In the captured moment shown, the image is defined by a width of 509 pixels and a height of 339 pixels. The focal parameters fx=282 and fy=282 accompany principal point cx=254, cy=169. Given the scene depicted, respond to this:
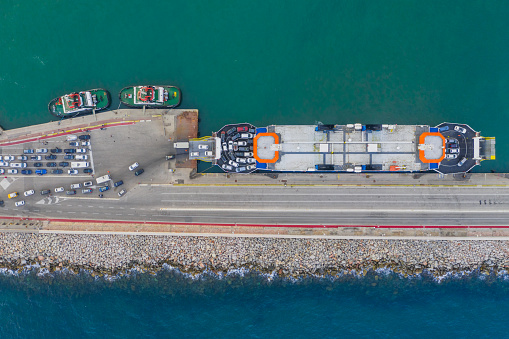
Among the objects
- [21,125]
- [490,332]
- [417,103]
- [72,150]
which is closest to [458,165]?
[417,103]

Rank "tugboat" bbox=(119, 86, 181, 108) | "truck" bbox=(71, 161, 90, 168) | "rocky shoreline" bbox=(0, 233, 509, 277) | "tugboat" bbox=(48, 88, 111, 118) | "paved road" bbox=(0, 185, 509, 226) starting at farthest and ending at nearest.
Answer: "tugboat" bbox=(48, 88, 111, 118)
"tugboat" bbox=(119, 86, 181, 108)
"rocky shoreline" bbox=(0, 233, 509, 277)
"truck" bbox=(71, 161, 90, 168)
"paved road" bbox=(0, 185, 509, 226)

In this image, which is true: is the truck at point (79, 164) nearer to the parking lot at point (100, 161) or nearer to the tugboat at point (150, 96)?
the parking lot at point (100, 161)

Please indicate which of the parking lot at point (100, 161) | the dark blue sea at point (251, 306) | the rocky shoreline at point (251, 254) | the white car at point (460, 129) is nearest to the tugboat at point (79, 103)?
the parking lot at point (100, 161)

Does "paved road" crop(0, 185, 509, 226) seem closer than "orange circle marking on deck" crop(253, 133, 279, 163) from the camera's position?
No

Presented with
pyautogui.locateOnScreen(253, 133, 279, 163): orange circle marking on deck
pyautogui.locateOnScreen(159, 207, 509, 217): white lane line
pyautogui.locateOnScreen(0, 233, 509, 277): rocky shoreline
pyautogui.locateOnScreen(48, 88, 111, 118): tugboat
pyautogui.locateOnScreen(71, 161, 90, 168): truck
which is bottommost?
pyautogui.locateOnScreen(0, 233, 509, 277): rocky shoreline

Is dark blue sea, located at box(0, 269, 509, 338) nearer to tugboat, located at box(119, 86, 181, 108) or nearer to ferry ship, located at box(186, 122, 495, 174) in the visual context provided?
ferry ship, located at box(186, 122, 495, 174)

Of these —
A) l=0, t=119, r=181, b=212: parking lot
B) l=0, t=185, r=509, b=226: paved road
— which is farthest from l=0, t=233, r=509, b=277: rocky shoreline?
l=0, t=119, r=181, b=212: parking lot

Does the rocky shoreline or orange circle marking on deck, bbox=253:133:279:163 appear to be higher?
orange circle marking on deck, bbox=253:133:279:163
